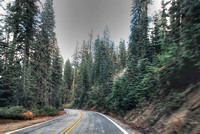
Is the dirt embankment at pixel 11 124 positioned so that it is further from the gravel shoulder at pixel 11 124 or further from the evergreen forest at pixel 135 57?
the evergreen forest at pixel 135 57

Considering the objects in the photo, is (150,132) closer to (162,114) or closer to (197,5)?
(162,114)

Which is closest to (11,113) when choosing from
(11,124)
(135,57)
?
(11,124)

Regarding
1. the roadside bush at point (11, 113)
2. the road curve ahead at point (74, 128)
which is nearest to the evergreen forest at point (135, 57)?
the roadside bush at point (11, 113)

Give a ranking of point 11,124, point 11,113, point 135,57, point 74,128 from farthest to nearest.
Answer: point 135,57
point 11,113
point 11,124
point 74,128

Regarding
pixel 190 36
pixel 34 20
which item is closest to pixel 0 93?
pixel 34 20

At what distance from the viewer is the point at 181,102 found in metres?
5.55

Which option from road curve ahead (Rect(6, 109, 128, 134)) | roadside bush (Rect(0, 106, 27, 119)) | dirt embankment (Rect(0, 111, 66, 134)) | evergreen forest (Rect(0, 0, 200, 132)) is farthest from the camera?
roadside bush (Rect(0, 106, 27, 119))

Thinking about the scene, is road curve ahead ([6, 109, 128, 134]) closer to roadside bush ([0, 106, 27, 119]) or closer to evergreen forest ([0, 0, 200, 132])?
roadside bush ([0, 106, 27, 119])

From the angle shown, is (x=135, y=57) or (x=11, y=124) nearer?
(x=11, y=124)

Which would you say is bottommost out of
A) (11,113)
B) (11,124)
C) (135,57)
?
(11,124)

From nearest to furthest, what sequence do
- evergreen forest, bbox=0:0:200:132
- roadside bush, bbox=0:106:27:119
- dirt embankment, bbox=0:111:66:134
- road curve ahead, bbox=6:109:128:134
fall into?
evergreen forest, bbox=0:0:200:132
road curve ahead, bbox=6:109:128:134
dirt embankment, bbox=0:111:66:134
roadside bush, bbox=0:106:27:119

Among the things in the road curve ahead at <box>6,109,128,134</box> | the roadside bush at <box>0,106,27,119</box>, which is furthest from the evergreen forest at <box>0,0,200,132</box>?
the road curve ahead at <box>6,109,128,134</box>

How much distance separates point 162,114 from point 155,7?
19.0 m

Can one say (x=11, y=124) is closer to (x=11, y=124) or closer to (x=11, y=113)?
(x=11, y=124)
